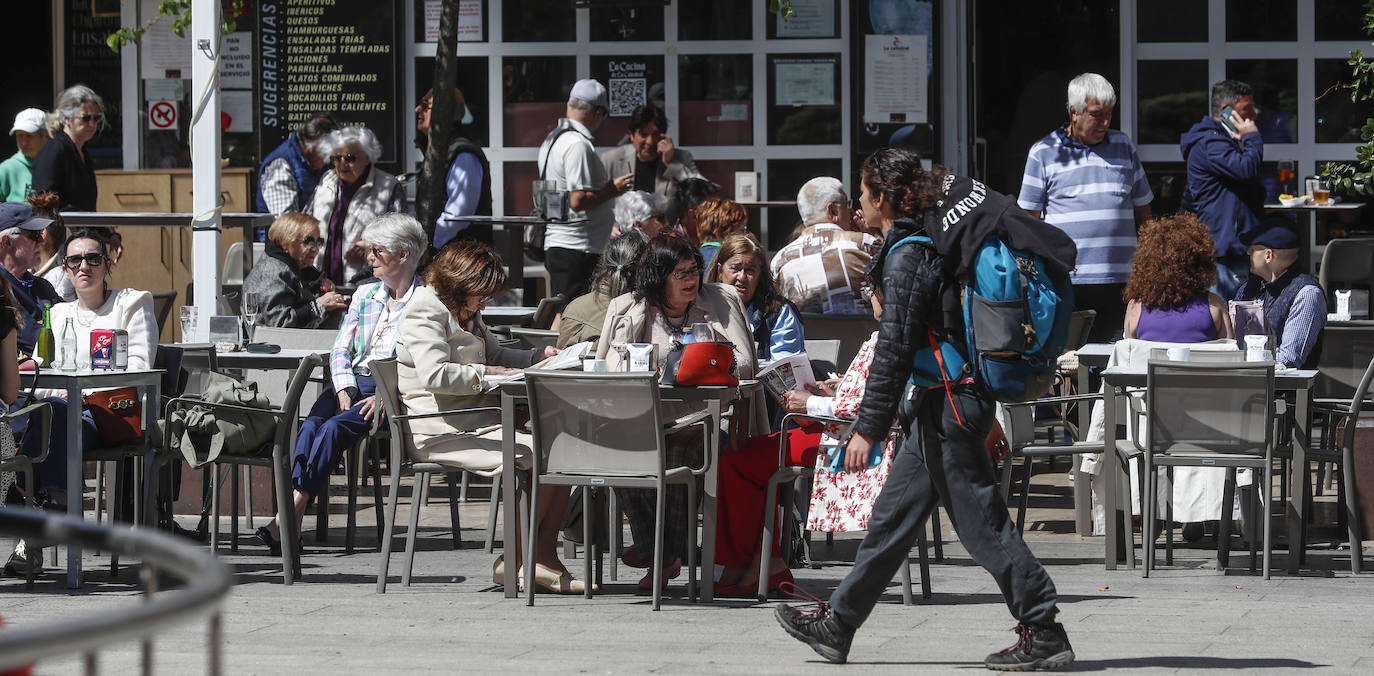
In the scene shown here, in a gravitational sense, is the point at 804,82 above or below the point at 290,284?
above

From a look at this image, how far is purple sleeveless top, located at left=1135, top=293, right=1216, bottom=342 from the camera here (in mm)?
7938

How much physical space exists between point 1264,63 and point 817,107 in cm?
335

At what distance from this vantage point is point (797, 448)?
6926 millimetres

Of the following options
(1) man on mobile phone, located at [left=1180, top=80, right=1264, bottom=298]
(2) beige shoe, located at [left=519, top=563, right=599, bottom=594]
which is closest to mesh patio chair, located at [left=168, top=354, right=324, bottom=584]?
(2) beige shoe, located at [left=519, top=563, right=599, bottom=594]

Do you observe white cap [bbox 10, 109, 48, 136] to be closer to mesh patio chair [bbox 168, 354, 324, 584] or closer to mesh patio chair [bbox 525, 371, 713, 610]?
mesh patio chair [bbox 168, 354, 324, 584]

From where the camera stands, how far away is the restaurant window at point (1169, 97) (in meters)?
13.7

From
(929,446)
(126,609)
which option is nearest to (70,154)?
(929,446)

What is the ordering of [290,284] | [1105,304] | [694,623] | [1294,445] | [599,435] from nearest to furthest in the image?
1. [694,623]
2. [599,435]
3. [1294,445]
4. [290,284]
5. [1105,304]

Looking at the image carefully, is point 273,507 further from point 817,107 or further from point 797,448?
point 817,107

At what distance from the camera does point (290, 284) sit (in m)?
9.91

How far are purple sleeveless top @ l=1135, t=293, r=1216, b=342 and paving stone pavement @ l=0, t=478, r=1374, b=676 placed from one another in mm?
952

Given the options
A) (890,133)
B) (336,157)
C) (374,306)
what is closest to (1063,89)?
(890,133)

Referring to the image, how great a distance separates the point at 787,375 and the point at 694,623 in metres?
1.33

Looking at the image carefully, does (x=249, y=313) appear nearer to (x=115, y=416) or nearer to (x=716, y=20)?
(x=115, y=416)
